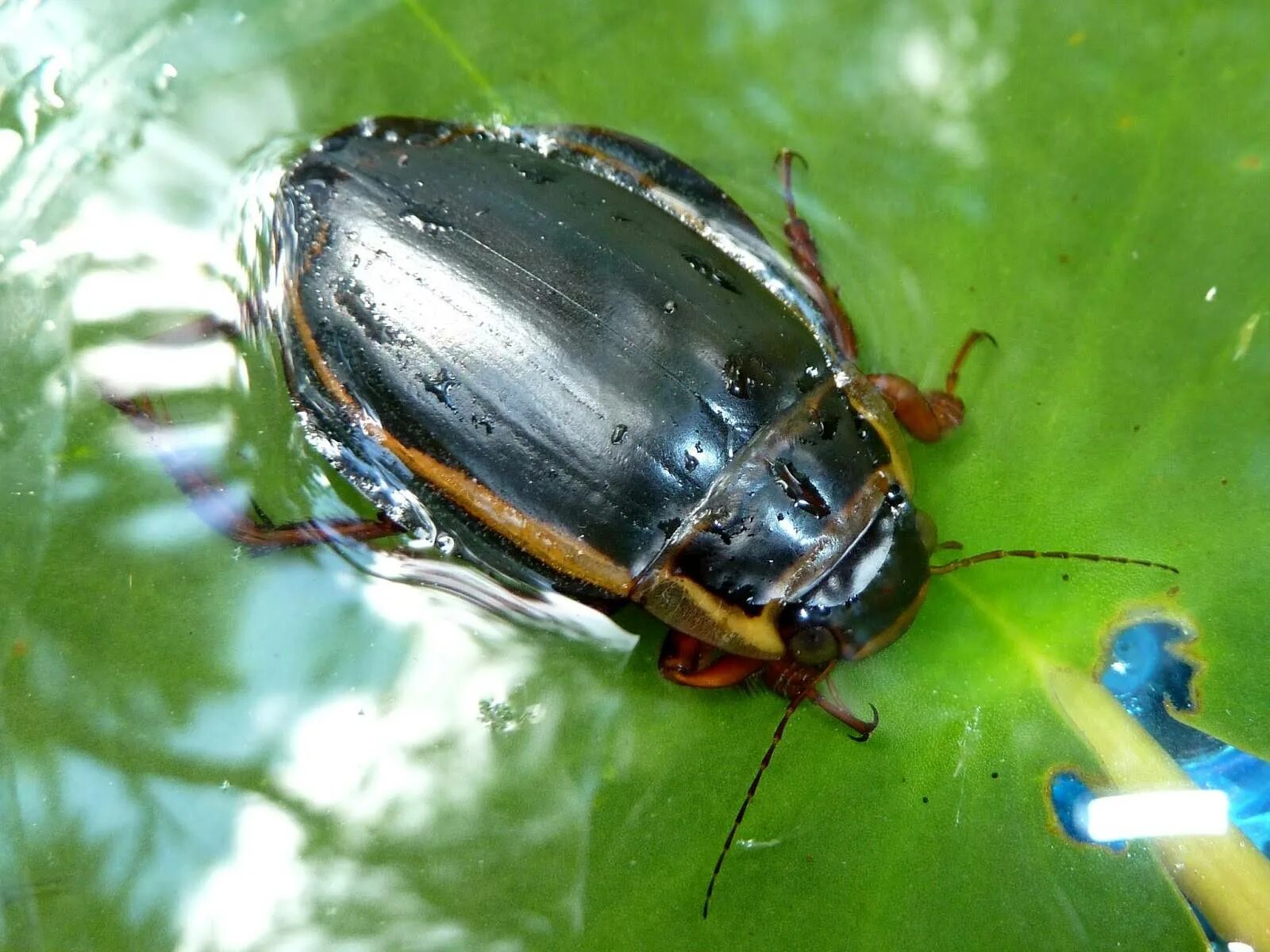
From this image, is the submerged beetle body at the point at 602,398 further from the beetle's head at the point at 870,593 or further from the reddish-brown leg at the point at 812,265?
the reddish-brown leg at the point at 812,265

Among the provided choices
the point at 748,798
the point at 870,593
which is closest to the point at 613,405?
the point at 870,593

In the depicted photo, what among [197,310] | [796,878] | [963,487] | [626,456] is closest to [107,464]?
[197,310]

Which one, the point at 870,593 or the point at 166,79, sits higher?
the point at 166,79

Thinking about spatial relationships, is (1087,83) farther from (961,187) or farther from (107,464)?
(107,464)

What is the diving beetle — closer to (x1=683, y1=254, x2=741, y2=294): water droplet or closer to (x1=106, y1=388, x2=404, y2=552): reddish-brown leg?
(x1=683, y1=254, x2=741, y2=294): water droplet

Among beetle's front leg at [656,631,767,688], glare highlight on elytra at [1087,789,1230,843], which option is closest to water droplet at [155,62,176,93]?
beetle's front leg at [656,631,767,688]

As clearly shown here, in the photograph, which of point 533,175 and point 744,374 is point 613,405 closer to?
point 744,374
